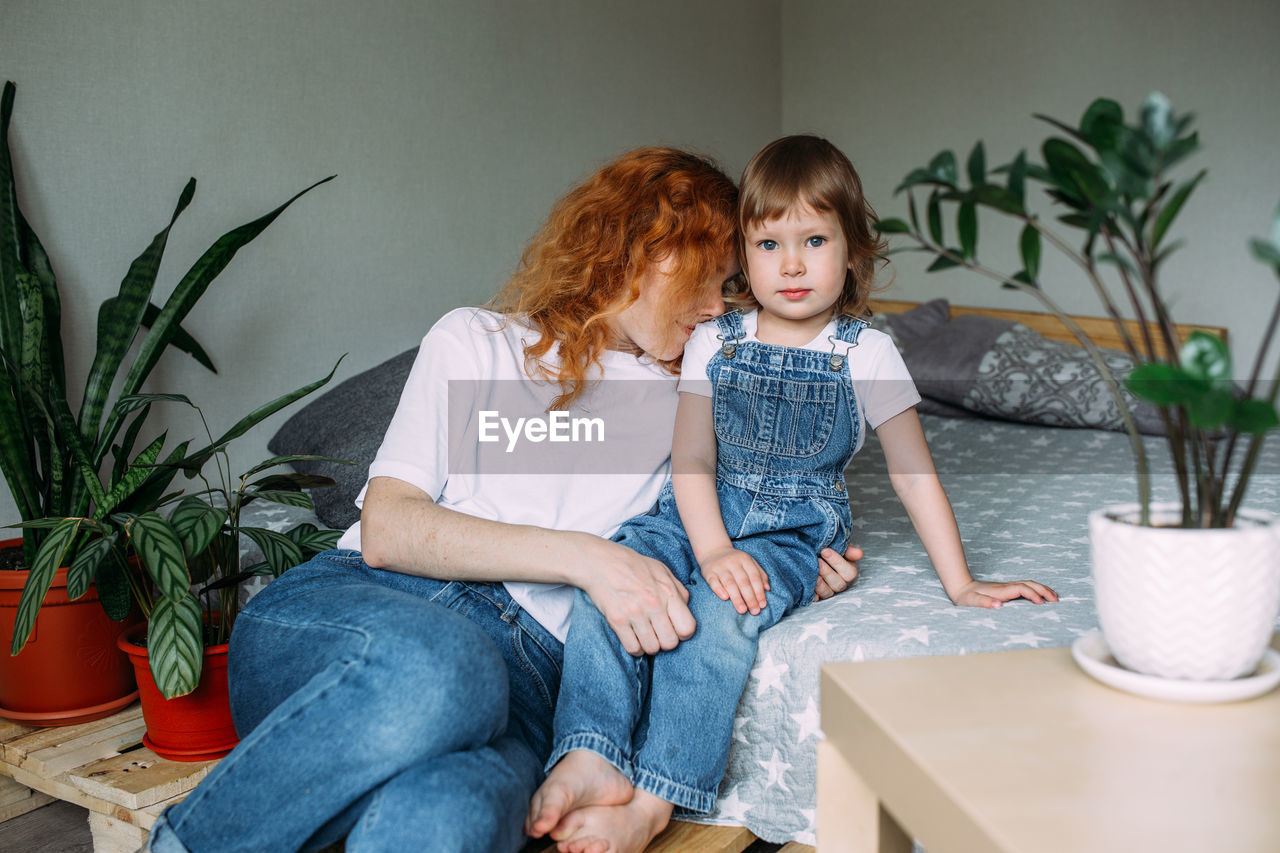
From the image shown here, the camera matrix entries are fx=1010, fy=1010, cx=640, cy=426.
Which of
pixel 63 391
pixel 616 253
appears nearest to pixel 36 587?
pixel 63 391

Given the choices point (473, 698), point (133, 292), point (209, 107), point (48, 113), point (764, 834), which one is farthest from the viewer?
point (209, 107)

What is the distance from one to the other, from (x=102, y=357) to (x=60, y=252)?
458 millimetres

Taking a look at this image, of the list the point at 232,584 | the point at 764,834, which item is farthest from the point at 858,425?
the point at 232,584

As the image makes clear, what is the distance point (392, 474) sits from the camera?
1.24m

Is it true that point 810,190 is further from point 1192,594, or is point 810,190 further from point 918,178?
point 1192,594

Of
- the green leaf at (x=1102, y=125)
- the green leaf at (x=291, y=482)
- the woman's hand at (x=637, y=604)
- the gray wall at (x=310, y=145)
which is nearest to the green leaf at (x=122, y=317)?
the green leaf at (x=291, y=482)

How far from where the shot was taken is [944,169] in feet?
2.22

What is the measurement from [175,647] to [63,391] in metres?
0.53

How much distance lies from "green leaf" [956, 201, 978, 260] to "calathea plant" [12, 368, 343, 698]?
92 cm

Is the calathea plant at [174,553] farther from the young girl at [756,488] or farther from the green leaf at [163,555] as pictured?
the young girl at [756,488]

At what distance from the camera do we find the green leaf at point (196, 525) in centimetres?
133

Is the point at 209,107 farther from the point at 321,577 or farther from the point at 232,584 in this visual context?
the point at 321,577

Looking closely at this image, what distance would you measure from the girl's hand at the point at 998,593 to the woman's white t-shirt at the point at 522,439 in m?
0.44

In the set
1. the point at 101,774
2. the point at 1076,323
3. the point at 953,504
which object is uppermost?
the point at 1076,323
